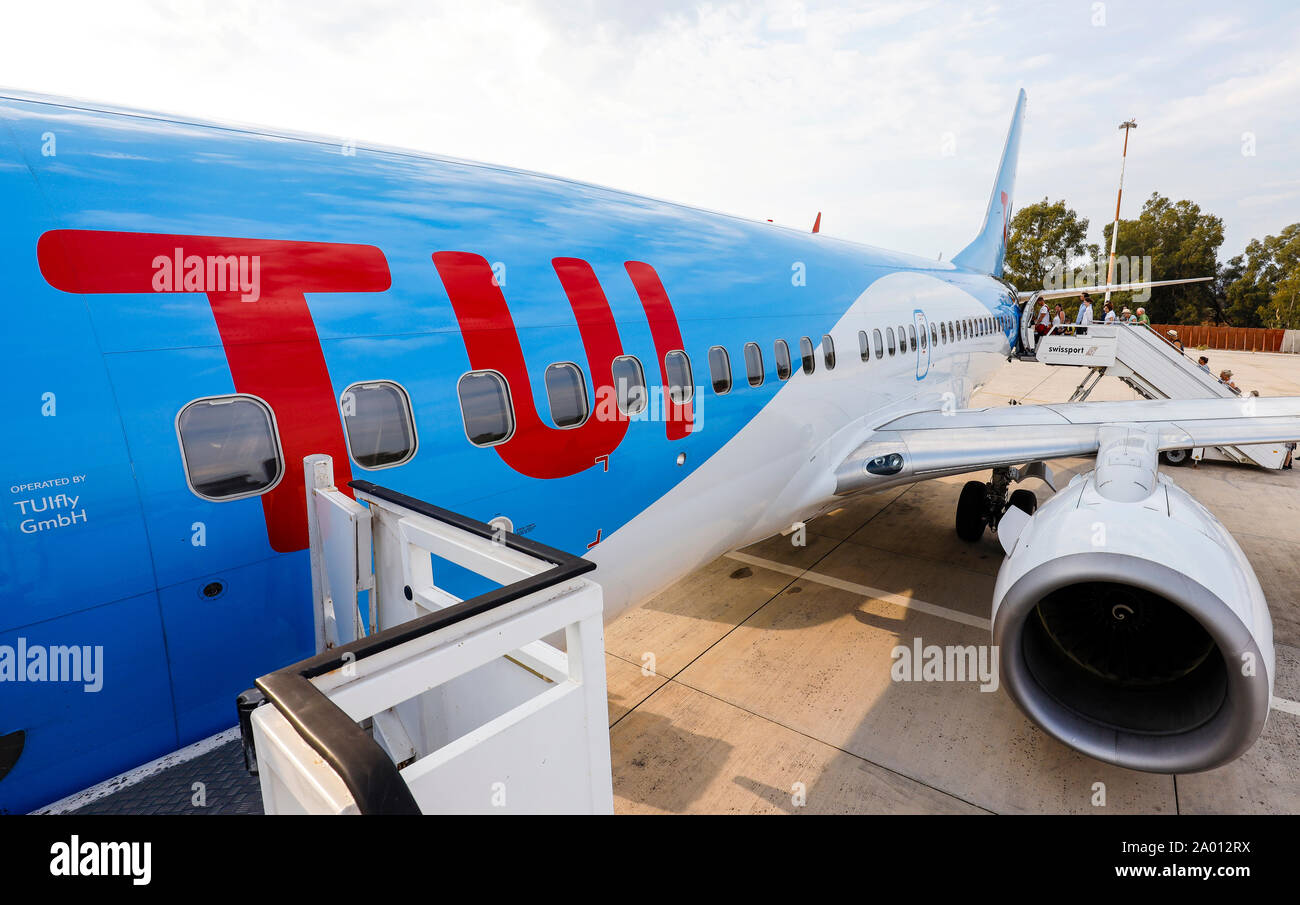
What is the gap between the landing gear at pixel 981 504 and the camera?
9.91 m

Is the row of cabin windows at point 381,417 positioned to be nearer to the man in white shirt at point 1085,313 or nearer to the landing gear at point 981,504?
the landing gear at point 981,504

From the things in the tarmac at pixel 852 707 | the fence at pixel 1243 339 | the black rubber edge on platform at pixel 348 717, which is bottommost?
the tarmac at pixel 852 707

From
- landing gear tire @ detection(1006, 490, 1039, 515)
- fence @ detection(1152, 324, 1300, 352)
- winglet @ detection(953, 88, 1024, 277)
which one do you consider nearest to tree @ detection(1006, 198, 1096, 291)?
fence @ detection(1152, 324, 1300, 352)

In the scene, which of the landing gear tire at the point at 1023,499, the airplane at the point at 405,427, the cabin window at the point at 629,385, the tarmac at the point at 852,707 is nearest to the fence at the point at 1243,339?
the landing gear tire at the point at 1023,499

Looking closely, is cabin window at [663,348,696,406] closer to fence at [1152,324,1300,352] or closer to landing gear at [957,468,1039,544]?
landing gear at [957,468,1039,544]

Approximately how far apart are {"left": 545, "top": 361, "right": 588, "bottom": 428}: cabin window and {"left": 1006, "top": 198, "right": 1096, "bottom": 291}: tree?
58.6 meters

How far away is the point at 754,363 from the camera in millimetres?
5957

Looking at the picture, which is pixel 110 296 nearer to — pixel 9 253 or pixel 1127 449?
pixel 9 253

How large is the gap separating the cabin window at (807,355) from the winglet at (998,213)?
12609 millimetres

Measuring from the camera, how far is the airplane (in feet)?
7.82

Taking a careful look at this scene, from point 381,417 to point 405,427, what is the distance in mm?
128

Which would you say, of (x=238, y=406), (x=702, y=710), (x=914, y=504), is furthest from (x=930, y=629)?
(x=238, y=406)

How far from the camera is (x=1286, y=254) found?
2018 inches
